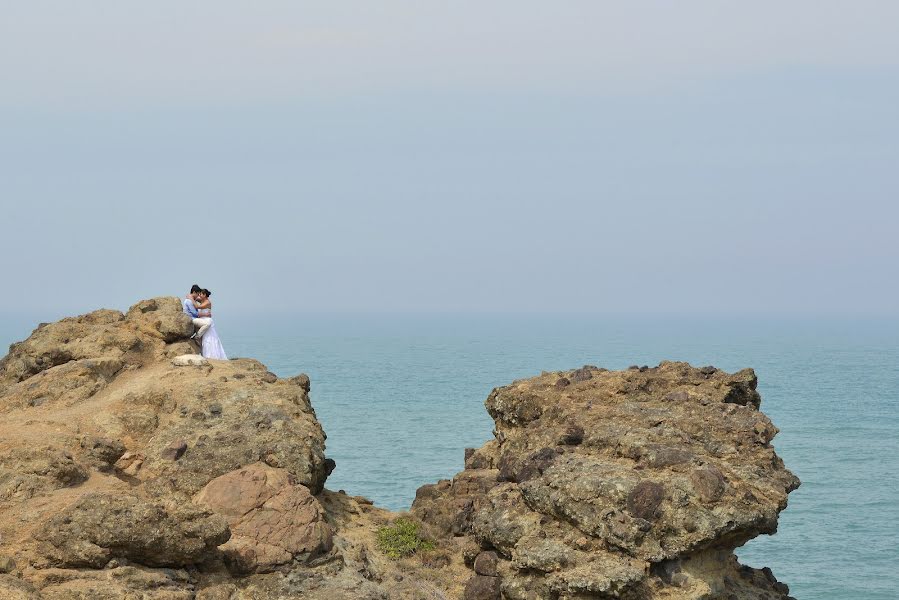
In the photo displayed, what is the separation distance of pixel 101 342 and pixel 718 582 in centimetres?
1701

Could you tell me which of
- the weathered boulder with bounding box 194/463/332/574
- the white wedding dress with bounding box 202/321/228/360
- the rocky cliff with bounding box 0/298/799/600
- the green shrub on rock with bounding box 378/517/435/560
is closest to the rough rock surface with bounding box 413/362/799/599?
the rocky cliff with bounding box 0/298/799/600

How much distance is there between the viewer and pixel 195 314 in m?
30.0

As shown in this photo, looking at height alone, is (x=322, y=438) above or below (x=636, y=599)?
above

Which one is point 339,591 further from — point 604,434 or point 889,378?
point 889,378

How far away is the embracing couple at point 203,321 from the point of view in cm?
2966

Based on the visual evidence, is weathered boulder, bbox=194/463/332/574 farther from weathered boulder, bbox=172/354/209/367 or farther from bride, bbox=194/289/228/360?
bride, bbox=194/289/228/360

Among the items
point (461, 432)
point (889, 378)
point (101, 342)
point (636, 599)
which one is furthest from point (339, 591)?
point (889, 378)

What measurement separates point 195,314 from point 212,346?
110 cm

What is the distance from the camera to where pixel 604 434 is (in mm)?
23297

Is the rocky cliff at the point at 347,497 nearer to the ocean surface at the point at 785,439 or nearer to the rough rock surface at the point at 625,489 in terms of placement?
the rough rock surface at the point at 625,489

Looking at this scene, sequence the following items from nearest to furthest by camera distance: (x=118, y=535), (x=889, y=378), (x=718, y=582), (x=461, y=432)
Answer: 1. (x=118, y=535)
2. (x=718, y=582)
3. (x=461, y=432)
4. (x=889, y=378)

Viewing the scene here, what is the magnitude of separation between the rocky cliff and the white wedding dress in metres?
2.60

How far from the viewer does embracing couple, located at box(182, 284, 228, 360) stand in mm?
29656

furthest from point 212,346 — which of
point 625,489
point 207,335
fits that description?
point 625,489
